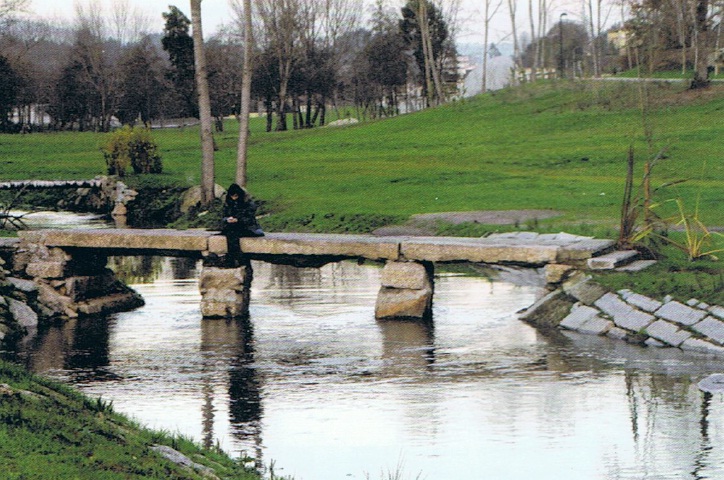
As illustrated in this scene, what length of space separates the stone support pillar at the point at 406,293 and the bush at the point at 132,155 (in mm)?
26243

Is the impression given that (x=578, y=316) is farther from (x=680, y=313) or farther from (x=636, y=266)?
(x=680, y=313)

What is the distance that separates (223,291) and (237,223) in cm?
111

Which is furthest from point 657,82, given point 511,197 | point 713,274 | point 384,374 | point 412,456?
point 412,456

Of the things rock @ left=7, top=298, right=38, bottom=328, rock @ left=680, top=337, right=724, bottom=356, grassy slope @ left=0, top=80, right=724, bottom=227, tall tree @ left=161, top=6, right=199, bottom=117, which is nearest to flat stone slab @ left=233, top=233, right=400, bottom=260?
rock @ left=7, top=298, right=38, bottom=328

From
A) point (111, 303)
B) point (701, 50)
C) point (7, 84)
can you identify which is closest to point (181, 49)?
point (7, 84)

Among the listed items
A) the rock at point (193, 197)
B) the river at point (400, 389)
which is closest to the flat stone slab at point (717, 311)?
the river at point (400, 389)

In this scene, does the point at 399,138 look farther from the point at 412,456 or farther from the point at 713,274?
the point at 412,456

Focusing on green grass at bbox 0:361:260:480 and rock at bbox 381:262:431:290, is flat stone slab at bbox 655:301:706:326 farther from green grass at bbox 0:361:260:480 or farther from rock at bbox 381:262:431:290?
green grass at bbox 0:361:260:480

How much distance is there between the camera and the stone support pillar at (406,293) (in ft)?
63.0

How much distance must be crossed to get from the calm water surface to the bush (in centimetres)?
2328

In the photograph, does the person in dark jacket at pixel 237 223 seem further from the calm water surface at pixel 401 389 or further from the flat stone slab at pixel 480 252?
the flat stone slab at pixel 480 252

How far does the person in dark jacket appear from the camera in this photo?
64.5 feet

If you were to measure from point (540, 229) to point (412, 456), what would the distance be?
1375cm

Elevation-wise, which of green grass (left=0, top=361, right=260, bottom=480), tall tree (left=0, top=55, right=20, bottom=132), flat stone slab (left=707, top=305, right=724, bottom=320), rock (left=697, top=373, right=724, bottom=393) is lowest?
rock (left=697, top=373, right=724, bottom=393)
